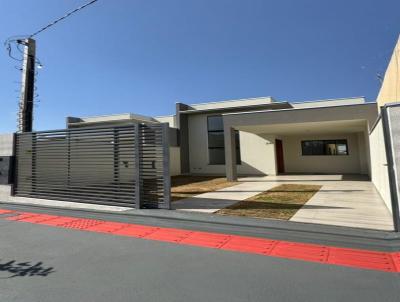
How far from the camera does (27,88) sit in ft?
35.9

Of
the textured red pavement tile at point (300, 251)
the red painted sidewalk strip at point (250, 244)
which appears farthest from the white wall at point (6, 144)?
the textured red pavement tile at point (300, 251)

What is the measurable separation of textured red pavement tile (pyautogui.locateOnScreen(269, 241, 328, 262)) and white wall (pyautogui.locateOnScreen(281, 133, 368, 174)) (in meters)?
14.2

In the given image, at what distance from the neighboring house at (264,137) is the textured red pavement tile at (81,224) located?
897cm

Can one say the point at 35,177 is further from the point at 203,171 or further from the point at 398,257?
the point at 203,171

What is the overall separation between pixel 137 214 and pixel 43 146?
4796mm

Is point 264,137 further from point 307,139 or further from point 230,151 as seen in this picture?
point 230,151

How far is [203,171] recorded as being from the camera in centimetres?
2150

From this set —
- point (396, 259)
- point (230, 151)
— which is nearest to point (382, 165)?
point (396, 259)

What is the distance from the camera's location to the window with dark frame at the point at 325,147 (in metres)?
18.1

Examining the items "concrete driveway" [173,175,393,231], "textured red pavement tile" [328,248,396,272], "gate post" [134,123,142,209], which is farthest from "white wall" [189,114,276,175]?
"textured red pavement tile" [328,248,396,272]

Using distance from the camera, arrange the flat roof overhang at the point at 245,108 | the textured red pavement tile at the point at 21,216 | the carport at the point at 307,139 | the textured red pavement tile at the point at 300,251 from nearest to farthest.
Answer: the textured red pavement tile at the point at 300,251, the textured red pavement tile at the point at 21,216, the carport at the point at 307,139, the flat roof overhang at the point at 245,108

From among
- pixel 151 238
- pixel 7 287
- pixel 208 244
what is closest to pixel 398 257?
pixel 208 244

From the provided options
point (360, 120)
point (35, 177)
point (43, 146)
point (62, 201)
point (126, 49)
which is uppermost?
point (126, 49)

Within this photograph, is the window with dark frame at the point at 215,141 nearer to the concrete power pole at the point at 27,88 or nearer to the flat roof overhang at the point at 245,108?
the flat roof overhang at the point at 245,108
